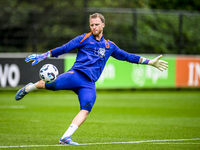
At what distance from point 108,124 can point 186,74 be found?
11.8 meters

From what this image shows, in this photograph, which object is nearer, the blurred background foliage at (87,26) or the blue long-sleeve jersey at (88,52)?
the blue long-sleeve jersey at (88,52)

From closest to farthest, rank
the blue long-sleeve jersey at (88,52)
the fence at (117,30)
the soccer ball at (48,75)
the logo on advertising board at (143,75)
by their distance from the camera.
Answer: the soccer ball at (48,75)
the blue long-sleeve jersey at (88,52)
the logo on advertising board at (143,75)
the fence at (117,30)

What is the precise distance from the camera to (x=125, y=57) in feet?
23.8

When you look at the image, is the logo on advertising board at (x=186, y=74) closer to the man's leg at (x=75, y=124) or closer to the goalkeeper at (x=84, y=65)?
the goalkeeper at (x=84, y=65)

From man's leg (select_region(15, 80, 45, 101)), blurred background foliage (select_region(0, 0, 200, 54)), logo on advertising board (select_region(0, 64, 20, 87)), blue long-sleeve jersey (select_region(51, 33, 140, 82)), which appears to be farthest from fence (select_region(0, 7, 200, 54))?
blue long-sleeve jersey (select_region(51, 33, 140, 82))

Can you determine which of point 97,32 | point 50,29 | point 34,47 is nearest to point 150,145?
point 97,32

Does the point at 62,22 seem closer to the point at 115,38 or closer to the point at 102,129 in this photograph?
the point at 115,38

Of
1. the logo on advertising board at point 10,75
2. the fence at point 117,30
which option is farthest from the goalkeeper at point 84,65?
the fence at point 117,30

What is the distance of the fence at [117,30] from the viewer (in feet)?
65.3

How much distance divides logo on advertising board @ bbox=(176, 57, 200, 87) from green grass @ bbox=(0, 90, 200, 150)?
618 cm

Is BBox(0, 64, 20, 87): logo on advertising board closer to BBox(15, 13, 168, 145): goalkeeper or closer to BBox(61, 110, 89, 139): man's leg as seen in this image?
BBox(15, 13, 168, 145): goalkeeper

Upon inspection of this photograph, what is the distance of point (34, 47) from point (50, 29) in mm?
2106

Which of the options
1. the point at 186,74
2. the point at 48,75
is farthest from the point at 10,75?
the point at 48,75

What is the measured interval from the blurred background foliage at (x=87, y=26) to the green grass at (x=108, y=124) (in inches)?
260
